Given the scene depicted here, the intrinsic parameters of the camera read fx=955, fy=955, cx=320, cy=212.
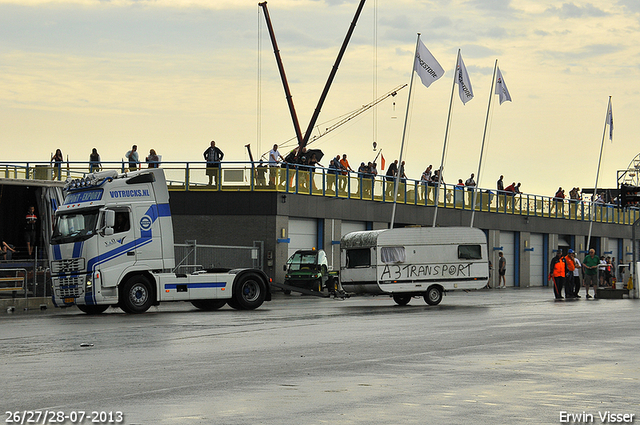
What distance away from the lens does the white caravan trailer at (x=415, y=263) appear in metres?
29.5

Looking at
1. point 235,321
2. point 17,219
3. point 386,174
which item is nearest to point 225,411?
point 235,321

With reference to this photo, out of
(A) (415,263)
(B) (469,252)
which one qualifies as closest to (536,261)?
(B) (469,252)

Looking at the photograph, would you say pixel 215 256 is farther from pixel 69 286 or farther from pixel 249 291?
pixel 69 286

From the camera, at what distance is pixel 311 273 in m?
37.5

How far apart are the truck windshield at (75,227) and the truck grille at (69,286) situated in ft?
3.34

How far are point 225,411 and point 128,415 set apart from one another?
91cm

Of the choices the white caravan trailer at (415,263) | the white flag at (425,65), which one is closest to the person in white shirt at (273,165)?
the white flag at (425,65)

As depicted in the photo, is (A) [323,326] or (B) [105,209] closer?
(A) [323,326]

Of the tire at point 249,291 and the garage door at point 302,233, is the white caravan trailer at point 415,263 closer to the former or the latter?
the tire at point 249,291

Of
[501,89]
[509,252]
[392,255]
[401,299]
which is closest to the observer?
[392,255]

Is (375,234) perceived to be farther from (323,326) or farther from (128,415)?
(128,415)

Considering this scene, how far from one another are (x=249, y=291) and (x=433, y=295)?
6.16 metres

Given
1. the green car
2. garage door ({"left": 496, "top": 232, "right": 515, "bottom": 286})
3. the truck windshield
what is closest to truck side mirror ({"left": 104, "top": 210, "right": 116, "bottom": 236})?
the truck windshield

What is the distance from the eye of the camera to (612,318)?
23.1 meters
